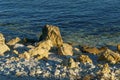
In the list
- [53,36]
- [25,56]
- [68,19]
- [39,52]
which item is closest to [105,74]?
[25,56]

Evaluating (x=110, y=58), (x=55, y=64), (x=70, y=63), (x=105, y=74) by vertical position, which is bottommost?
(x=110, y=58)

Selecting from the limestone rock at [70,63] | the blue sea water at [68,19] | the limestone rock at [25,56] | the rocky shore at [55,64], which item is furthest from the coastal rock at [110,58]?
the blue sea water at [68,19]

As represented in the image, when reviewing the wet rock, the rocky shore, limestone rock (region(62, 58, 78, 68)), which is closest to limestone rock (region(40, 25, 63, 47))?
the rocky shore

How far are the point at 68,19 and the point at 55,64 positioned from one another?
22650 mm

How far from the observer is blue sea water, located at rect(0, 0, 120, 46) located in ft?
141

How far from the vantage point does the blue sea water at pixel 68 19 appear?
42856mm

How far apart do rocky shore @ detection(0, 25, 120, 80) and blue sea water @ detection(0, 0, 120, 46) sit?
8154mm

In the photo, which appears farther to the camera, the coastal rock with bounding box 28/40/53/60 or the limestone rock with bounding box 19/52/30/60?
the coastal rock with bounding box 28/40/53/60

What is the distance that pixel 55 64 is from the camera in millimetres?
27844

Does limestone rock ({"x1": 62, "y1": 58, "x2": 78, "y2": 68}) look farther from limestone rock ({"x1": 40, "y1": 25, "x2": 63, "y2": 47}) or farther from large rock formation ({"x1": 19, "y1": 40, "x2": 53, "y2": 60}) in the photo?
limestone rock ({"x1": 40, "y1": 25, "x2": 63, "y2": 47})

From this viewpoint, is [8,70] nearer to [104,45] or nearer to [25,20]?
[104,45]

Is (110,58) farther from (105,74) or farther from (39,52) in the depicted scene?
(39,52)

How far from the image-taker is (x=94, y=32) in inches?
1726

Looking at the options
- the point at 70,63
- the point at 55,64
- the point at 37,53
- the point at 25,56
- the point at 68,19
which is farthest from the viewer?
the point at 68,19
